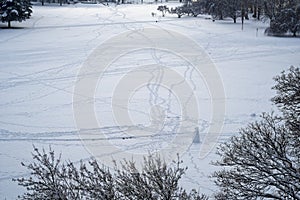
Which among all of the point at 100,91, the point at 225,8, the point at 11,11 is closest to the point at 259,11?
the point at 225,8

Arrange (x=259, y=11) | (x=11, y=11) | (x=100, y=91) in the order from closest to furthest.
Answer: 1. (x=100, y=91)
2. (x=11, y=11)
3. (x=259, y=11)

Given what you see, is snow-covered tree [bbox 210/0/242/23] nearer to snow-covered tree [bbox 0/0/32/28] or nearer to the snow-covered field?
the snow-covered field

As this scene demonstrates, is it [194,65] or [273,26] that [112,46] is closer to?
[194,65]

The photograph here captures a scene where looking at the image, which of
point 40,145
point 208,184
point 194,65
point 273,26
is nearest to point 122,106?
point 40,145

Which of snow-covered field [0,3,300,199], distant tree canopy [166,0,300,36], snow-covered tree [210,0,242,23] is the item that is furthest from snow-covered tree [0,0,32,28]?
snow-covered tree [210,0,242,23]

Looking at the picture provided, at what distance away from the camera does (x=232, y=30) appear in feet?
155

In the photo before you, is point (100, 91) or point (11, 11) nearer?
point (100, 91)

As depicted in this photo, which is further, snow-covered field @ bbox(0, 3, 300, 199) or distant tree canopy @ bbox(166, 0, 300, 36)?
distant tree canopy @ bbox(166, 0, 300, 36)

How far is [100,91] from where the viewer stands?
2053 centimetres

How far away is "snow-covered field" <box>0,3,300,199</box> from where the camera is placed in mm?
13430

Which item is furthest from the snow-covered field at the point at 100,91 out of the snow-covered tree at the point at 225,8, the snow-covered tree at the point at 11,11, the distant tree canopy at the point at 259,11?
the snow-covered tree at the point at 225,8

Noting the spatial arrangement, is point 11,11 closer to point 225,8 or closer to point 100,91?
point 225,8

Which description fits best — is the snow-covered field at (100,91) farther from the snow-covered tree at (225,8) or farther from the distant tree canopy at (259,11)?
the snow-covered tree at (225,8)

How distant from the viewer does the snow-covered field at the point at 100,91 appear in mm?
13430
